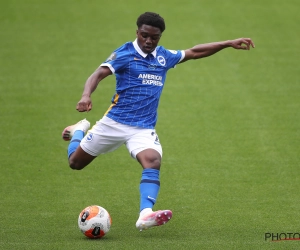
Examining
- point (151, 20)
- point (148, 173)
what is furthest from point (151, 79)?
point (148, 173)

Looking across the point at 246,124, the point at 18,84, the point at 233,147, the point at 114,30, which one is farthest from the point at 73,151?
the point at 114,30

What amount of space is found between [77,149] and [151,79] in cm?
135

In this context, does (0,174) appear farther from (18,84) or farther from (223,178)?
(18,84)

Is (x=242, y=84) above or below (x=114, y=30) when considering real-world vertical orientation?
below

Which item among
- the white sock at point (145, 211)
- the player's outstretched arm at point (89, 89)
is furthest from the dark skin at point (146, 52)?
the white sock at point (145, 211)

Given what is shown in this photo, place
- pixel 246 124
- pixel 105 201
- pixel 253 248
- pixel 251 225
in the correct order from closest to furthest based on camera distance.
A: pixel 253 248
pixel 251 225
pixel 105 201
pixel 246 124

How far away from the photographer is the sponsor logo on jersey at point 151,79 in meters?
8.76

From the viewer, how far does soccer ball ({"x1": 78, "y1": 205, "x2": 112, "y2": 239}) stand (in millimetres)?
8336

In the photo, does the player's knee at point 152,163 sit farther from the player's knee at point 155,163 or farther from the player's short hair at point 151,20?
the player's short hair at point 151,20

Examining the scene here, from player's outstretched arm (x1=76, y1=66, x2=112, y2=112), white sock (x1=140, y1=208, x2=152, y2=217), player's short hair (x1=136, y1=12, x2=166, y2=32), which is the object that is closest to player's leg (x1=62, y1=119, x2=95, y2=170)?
player's outstretched arm (x1=76, y1=66, x2=112, y2=112)

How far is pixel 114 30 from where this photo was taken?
62.7 ft

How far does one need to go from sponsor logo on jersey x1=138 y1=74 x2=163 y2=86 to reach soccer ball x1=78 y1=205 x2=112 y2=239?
1669mm

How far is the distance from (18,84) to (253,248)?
9218 mm

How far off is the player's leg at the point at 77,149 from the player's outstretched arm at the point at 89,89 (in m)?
1.13
